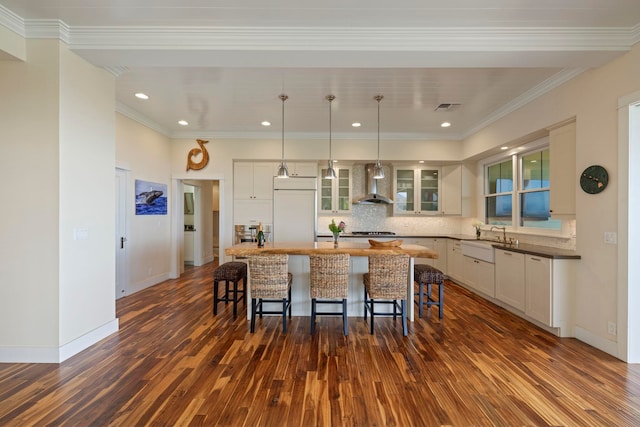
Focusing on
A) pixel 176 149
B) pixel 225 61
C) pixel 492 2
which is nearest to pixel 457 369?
pixel 492 2

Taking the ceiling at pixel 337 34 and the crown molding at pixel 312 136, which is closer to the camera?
the ceiling at pixel 337 34

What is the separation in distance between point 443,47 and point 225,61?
203 centimetres

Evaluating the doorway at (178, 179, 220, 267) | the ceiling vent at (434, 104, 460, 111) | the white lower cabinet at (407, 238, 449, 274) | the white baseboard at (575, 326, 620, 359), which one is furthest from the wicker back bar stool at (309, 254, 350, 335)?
the doorway at (178, 179, 220, 267)

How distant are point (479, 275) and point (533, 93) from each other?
108 inches

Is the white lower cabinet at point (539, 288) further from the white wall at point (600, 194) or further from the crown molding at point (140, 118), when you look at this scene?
the crown molding at point (140, 118)

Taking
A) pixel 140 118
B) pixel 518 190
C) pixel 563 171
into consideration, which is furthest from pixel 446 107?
pixel 140 118

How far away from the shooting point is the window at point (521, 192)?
439 cm

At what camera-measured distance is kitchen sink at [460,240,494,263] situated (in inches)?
174

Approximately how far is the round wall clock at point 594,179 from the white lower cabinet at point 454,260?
8.46ft

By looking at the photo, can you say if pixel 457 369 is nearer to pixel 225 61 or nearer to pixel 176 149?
pixel 225 61

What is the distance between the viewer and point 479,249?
15.5ft

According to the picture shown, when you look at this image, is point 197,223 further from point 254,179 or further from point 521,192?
point 521,192

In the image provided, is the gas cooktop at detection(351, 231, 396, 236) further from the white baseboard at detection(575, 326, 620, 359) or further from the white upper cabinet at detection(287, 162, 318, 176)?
the white baseboard at detection(575, 326, 620, 359)

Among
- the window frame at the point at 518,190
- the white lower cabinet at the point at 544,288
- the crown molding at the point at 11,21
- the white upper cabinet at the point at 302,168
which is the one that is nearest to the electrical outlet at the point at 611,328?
the white lower cabinet at the point at 544,288
